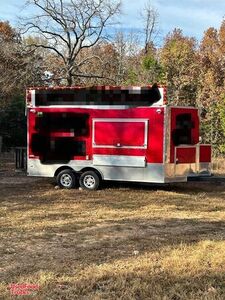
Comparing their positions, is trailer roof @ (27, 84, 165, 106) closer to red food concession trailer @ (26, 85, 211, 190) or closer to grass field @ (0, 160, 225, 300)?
red food concession trailer @ (26, 85, 211, 190)

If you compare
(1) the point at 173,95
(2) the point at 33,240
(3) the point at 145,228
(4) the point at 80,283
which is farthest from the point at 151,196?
(1) the point at 173,95

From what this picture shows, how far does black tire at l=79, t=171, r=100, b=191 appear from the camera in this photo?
1438 cm

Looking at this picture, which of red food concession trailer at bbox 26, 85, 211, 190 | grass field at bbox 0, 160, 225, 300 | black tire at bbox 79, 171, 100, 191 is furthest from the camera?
black tire at bbox 79, 171, 100, 191

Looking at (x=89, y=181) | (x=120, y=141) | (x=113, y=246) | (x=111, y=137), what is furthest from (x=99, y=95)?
(x=113, y=246)

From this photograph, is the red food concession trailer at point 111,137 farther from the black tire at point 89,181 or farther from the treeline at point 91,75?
the treeline at point 91,75

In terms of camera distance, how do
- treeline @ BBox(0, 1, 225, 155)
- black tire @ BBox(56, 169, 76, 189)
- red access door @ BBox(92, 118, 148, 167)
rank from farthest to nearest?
treeline @ BBox(0, 1, 225, 155), black tire @ BBox(56, 169, 76, 189), red access door @ BBox(92, 118, 148, 167)

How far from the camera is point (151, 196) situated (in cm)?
1341

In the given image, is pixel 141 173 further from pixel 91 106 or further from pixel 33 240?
pixel 33 240

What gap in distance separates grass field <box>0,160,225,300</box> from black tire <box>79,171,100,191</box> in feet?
3.72

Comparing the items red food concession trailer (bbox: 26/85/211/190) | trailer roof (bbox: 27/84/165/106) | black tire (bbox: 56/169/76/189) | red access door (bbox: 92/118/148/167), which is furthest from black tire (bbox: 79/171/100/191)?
trailer roof (bbox: 27/84/165/106)

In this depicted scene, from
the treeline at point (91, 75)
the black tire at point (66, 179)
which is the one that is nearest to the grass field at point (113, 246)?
the black tire at point (66, 179)

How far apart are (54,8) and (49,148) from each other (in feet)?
41.3

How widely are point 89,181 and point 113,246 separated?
23.4 feet

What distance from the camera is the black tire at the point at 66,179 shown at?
48.1ft
